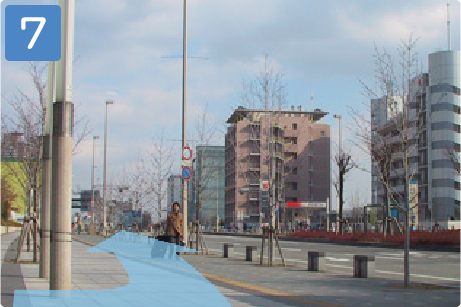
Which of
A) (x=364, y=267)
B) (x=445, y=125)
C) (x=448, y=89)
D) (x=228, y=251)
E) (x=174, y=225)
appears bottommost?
(x=228, y=251)

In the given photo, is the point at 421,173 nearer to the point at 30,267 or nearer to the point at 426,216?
the point at 426,216

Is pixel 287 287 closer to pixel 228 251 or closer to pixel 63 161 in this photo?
pixel 63 161

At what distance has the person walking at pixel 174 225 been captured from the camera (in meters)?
20.4

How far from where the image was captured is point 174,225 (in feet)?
66.9

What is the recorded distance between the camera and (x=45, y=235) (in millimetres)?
15359

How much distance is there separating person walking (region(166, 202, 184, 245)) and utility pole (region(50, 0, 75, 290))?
11103 mm

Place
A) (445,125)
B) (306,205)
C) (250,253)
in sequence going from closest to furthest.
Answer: (250,253)
(445,125)
(306,205)

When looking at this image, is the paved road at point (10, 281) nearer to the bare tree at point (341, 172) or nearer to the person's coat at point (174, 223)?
the person's coat at point (174, 223)

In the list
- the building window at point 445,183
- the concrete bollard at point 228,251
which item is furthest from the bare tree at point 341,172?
the building window at point 445,183

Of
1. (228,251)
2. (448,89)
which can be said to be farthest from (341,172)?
(448,89)

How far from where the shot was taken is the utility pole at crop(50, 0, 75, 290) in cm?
896

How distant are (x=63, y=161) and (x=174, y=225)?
11.4 meters

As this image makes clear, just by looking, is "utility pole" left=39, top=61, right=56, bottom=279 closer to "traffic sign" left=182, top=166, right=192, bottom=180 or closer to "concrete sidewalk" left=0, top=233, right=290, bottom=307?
"concrete sidewalk" left=0, top=233, right=290, bottom=307

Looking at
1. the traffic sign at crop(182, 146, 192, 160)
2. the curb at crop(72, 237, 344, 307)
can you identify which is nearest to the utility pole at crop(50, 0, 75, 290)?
the curb at crop(72, 237, 344, 307)
